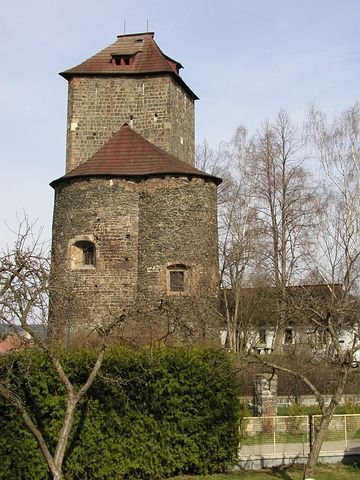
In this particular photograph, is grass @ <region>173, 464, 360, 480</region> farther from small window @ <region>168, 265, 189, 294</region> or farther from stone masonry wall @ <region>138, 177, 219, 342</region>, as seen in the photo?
small window @ <region>168, 265, 189, 294</region>

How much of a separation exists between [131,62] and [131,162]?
536 cm

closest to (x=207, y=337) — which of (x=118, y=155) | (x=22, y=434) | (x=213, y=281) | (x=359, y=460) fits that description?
(x=213, y=281)

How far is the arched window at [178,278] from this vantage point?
75.9 feet

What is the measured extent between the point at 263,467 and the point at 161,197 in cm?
1181

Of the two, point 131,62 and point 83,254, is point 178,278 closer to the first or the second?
point 83,254

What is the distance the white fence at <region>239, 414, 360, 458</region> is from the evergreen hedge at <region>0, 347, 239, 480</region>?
1.20 metres

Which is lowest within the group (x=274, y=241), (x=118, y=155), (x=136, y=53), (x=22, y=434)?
(x=22, y=434)

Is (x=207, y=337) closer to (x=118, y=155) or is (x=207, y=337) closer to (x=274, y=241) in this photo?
(x=118, y=155)

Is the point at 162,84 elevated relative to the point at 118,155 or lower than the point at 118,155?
elevated

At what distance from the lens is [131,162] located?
24.7 m

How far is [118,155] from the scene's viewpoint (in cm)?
2520

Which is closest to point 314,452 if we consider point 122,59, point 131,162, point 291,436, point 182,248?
point 291,436

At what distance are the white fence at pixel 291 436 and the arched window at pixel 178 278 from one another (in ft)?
28.3

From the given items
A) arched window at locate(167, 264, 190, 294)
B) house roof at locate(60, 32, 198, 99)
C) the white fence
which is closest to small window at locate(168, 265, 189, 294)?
arched window at locate(167, 264, 190, 294)
